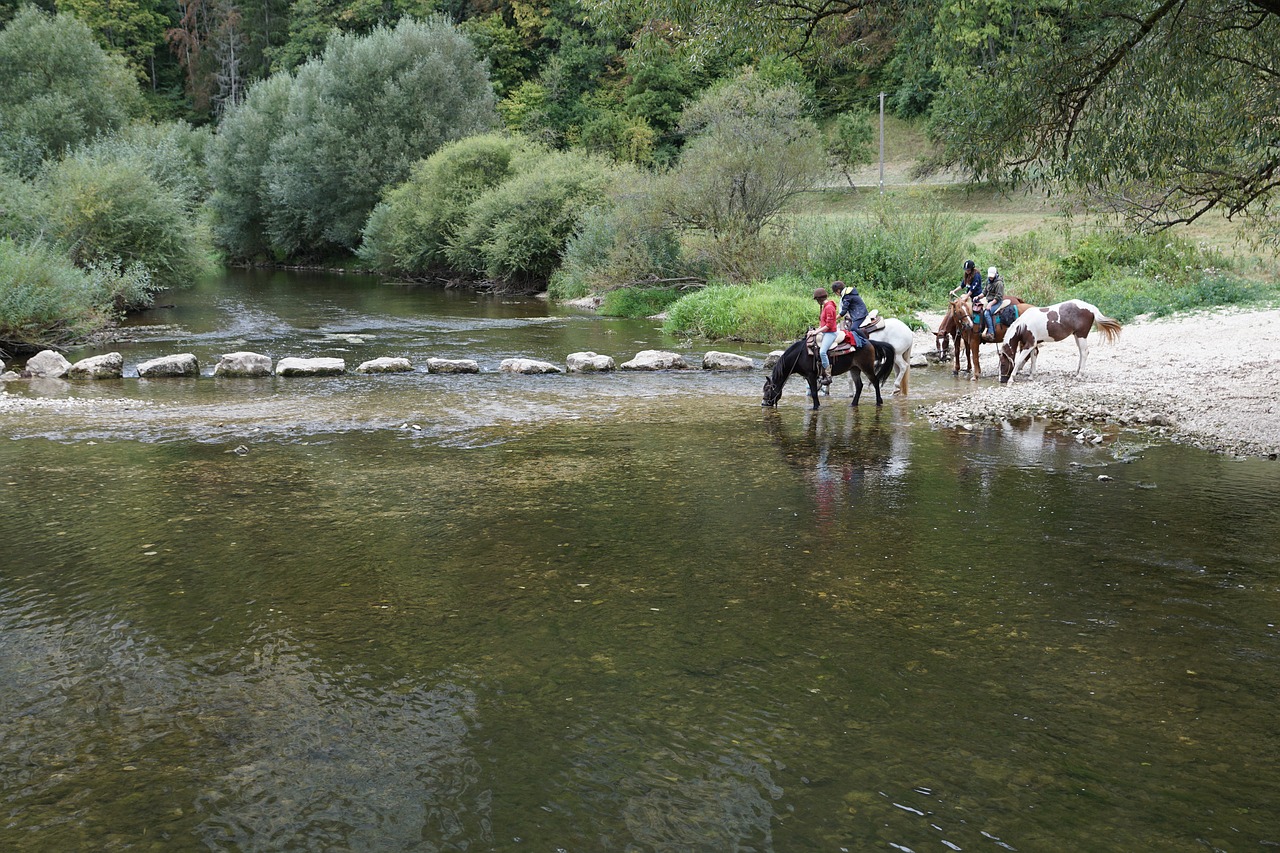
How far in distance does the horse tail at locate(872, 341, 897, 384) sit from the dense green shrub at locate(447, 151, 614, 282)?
2524 centimetres

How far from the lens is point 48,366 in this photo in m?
19.6

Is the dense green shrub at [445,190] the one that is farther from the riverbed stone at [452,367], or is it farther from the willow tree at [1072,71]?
the willow tree at [1072,71]

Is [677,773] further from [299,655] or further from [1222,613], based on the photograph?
[1222,613]

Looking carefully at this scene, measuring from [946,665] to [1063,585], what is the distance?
190 cm

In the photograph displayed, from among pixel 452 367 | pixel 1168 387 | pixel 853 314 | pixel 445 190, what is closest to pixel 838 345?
pixel 853 314

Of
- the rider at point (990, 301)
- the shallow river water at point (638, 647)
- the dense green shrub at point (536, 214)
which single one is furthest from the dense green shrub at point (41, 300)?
the rider at point (990, 301)

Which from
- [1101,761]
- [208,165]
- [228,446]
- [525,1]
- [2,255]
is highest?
[525,1]

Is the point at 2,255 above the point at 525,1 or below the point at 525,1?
below

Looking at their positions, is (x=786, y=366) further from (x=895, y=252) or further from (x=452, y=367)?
(x=895, y=252)

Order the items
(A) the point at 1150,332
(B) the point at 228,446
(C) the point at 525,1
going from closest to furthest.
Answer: (B) the point at 228,446, (A) the point at 1150,332, (C) the point at 525,1

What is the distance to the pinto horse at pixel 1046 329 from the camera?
18.1m

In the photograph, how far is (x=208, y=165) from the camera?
63406 millimetres

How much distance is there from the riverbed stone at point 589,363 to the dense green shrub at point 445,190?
85.5 ft

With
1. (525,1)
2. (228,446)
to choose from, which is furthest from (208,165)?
(228,446)
